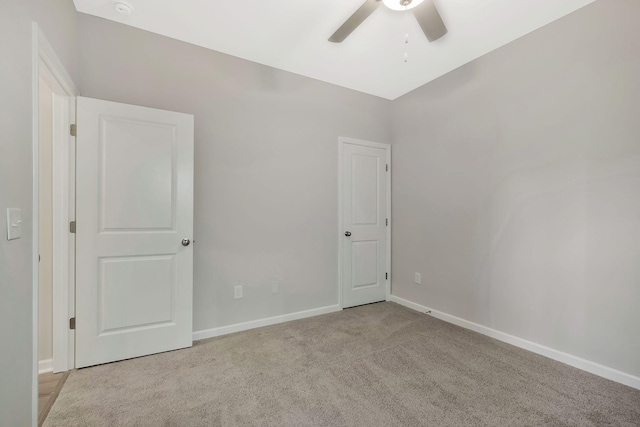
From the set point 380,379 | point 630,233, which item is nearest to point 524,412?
point 380,379

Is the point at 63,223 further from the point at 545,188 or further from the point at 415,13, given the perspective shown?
the point at 545,188

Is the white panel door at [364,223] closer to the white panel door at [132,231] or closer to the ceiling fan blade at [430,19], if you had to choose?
the ceiling fan blade at [430,19]

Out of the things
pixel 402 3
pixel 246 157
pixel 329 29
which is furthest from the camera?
pixel 246 157

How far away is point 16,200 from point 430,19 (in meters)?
2.42

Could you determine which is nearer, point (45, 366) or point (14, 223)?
point (14, 223)

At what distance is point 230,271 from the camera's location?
2744mm

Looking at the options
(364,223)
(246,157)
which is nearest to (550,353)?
(364,223)

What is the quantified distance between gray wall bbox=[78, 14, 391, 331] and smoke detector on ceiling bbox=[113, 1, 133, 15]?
0.58 feet

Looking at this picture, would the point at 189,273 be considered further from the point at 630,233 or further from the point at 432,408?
the point at 630,233

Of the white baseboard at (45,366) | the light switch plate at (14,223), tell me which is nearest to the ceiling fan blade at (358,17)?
the light switch plate at (14,223)

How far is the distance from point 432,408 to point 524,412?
525 mm

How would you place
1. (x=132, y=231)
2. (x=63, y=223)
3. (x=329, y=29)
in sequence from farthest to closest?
(x=329, y=29), (x=132, y=231), (x=63, y=223)

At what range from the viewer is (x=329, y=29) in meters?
2.37

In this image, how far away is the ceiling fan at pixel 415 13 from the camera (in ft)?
5.68
